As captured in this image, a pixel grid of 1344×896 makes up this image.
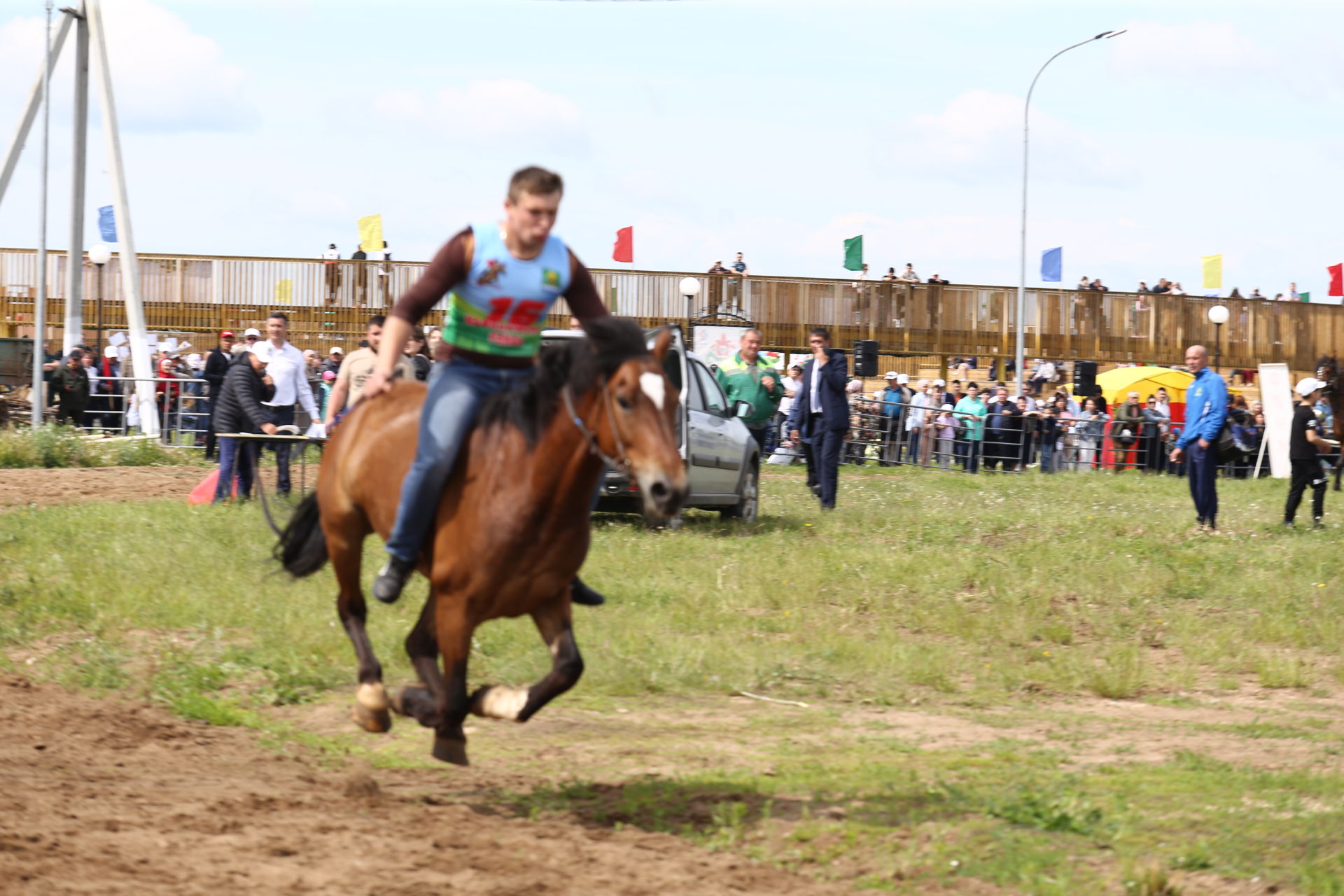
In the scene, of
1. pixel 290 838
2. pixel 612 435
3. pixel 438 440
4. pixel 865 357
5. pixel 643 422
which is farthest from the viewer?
pixel 865 357

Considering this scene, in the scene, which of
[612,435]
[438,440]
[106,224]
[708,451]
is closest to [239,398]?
[708,451]

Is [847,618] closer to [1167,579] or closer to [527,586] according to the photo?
[1167,579]

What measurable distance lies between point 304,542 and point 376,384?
1558 mm

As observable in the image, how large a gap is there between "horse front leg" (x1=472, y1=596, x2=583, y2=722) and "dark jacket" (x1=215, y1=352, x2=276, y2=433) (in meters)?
9.88

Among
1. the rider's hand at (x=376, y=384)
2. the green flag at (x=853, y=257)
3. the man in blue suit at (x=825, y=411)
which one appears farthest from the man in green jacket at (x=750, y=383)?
the green flag at (x=853, y=257)

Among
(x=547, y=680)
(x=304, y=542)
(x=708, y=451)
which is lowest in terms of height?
(x=547, y=680)

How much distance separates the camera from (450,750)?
22.4 feet

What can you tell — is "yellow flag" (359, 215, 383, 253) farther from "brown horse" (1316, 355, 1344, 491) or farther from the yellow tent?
"brown horse" (1316, 355, 1344, 491)

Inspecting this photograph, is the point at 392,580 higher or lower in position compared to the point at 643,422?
lower

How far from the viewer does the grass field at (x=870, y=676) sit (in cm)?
629

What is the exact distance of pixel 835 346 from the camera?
126 ft

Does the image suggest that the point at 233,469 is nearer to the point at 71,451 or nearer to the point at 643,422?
the point at 71,451

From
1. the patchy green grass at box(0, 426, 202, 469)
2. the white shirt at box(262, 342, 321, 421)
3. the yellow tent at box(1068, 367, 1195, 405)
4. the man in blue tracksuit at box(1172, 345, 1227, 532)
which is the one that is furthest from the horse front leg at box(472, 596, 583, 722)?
the yellow tent at box(1068, 367, 1195, 405)

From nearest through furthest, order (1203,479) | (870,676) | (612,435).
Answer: (612,435)
(870,676)
(1203,479)
